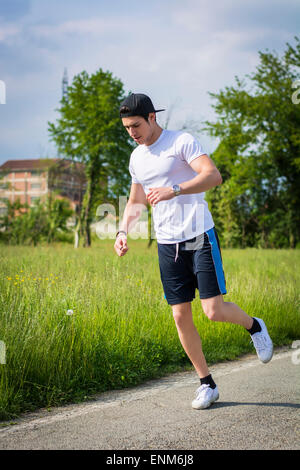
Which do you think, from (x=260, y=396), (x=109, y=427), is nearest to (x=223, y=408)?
(x=260, y=396)

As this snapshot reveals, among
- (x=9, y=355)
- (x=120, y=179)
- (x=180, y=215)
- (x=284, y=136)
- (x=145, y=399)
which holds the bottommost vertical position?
(x=145, y=399)

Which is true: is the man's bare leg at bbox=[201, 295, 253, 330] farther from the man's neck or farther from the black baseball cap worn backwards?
the black baseball cap worn backwards

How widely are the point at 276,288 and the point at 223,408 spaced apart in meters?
4.46

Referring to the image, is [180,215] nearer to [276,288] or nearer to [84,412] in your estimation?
[84,412]

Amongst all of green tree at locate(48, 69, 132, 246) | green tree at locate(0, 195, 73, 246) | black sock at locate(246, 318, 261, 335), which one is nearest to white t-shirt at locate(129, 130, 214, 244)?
black sock at locate(246, 318, 261, 335)

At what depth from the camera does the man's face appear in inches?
140

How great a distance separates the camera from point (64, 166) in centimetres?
3684

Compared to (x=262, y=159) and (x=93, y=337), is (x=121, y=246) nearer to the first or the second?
(x=93, y=337)

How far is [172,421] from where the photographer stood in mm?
3479

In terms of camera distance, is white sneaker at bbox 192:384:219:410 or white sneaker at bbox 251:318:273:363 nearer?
white sneaker at bbox 192:384:219:410

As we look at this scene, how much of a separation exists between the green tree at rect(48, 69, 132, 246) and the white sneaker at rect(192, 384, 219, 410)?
28.7 metres

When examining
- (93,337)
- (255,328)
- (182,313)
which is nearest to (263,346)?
(255,328)

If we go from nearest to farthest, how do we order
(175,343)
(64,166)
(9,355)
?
(9,355)
(175,343)
(64,166)

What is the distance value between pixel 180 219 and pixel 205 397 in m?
1.33
